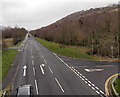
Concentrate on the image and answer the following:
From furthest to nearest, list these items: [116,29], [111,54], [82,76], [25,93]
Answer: [116,29], [111,54], [82,76], [25,93]

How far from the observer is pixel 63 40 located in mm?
47375

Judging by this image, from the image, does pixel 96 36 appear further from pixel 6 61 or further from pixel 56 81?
pixel 56 81

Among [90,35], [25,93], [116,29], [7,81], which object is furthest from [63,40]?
[25,93]

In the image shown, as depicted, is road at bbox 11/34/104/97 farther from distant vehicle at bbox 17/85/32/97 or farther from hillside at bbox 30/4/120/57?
hillside at bbox 30/4/120/57

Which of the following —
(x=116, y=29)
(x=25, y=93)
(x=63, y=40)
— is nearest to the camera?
(x=25, y=93)

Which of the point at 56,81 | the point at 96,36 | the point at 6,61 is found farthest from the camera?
the point at 96,36

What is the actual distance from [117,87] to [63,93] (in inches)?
220

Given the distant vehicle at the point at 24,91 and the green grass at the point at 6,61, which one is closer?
the distant vehicle at the point at 24,91

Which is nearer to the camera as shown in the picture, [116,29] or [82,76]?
[82,76]

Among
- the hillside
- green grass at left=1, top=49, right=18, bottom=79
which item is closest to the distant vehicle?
green grass at left=1, top=49, right=18, bottom=79

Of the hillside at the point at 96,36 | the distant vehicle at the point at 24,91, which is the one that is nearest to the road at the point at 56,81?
the distant vehicle at the point at 24,91

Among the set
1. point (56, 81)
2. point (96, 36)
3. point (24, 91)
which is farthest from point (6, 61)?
point (96, 36)

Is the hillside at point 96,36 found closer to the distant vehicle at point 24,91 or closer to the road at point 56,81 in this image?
the road at point 56,81

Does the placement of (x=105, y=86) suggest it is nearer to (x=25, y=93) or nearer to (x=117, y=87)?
(x=117, y=87)
